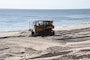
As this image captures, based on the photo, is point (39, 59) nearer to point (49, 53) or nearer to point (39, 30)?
point (49, 53)

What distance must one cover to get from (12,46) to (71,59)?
7.67 metres

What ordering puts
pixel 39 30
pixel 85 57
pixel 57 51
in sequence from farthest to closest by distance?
pixel 39 30 < pixel 57 51 < pixel 85 57

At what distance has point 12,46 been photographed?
68.8 feet

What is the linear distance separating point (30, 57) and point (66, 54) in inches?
86.1

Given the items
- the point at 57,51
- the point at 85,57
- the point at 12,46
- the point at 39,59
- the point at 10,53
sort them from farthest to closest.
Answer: the point at 12,46 < the point at 10,53 < the point at 57,51 < the point at 39,59 < the point at 85,57

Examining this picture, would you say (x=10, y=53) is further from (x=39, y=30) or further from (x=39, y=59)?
(x=39, y=30)

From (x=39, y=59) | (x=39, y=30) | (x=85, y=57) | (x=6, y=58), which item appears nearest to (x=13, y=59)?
(x=6, y=58)

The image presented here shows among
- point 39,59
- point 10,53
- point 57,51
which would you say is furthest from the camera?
point 10,53

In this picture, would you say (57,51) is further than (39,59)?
Yes

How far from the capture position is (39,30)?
2700cm

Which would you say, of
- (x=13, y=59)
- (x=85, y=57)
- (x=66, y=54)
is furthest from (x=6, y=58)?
(x=85, y=57)

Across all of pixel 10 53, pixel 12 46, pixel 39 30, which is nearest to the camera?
pixel 10 53

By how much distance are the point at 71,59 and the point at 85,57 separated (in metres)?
0.77

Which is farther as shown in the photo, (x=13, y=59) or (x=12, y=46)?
(x=12, y=46)
